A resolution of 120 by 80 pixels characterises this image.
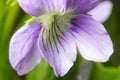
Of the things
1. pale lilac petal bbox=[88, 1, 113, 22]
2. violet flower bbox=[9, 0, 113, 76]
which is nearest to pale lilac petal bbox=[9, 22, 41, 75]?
violet flower bbox=[9, 0, 113, 76]

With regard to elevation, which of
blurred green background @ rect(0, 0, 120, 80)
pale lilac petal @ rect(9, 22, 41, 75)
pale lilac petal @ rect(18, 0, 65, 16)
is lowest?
blurred green background @ rect(0, 0, 120, 80)

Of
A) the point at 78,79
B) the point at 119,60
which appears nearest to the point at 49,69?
the point at 78,79

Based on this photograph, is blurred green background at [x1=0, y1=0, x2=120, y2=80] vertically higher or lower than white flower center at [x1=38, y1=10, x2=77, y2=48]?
lower

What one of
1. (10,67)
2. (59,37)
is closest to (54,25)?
(59,37)

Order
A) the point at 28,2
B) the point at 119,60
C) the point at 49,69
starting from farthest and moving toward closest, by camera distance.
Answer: the point at 119,60 < the point at 49,69 < the point at 28,2

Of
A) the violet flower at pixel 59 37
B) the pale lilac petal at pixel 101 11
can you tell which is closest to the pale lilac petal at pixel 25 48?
the violet flower at pixel 59 37

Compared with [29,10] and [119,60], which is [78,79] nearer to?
[29,10]

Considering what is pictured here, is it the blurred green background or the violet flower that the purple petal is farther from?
the blurred green background
